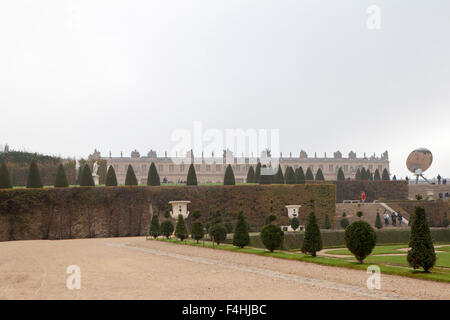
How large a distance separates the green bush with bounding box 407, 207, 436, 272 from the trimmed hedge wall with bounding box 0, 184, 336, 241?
2695 cm

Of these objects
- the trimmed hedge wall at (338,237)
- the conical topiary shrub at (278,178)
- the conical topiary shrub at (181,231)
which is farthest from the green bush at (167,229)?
the conical topiary shrub at (278,178)

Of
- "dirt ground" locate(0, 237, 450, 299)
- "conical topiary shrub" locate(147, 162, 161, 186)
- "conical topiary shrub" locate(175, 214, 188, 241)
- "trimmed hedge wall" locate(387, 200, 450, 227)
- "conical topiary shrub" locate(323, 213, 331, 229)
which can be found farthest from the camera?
"trimmed hedge wall" locate(387, 200, 450, 227)

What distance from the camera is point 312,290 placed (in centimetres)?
1340

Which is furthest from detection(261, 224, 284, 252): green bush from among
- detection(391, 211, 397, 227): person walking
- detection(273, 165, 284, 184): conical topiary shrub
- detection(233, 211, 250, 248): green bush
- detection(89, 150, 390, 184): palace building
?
detection(89, 150, 390, 184): palace building

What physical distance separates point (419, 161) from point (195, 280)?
64.7 m

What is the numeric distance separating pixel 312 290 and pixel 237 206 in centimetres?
3082

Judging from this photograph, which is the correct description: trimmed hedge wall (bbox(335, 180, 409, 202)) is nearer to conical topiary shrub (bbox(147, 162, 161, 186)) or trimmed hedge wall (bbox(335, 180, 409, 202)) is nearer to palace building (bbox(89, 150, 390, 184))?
conical topiary shrub (bbox(147, 162, 161, 186))

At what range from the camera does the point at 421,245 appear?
16.0 m

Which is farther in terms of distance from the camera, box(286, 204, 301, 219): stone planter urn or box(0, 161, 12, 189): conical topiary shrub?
box(286, 204, 301, 219): stone planter urn

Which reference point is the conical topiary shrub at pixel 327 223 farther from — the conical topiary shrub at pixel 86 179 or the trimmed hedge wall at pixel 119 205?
the conical topiary shrub at pixel 86 179

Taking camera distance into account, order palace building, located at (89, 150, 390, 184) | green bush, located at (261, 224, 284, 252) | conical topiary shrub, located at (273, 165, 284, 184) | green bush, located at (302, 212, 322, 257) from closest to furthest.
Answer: green bush, located at (302, 212, 322, 257), green bush, located at (261, 224, 284, 252), conical topiary shrub, located at (273, 165, 284, 184), palace building, located at (89, 150, 390, 184)

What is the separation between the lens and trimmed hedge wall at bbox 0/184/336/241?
3812 centimetres

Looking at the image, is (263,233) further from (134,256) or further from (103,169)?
(103,169)

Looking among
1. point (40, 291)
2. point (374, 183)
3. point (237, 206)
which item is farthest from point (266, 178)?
point (40, 291)
